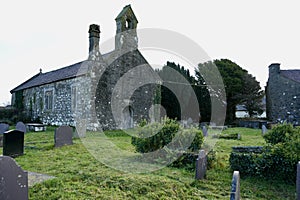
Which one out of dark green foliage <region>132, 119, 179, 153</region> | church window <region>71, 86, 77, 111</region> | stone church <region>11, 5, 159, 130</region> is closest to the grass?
dark green foliage <region>132, 119, 179, 153</region>

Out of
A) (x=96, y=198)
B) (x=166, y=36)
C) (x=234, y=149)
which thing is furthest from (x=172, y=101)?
(x=96, y=198)

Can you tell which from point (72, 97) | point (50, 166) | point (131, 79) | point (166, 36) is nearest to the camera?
point (50, 166)

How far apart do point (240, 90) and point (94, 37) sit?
78.3ft

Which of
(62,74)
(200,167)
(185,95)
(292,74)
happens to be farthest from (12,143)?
(292,74)

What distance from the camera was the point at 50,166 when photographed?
21.7 ft

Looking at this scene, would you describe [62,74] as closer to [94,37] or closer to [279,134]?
[94,37]

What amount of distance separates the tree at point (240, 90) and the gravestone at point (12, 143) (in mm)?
28379

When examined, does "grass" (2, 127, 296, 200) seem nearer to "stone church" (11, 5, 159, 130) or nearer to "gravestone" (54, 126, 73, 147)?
"gravestone" (54, 126, 73, 147)

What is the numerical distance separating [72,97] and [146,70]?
6670 mm

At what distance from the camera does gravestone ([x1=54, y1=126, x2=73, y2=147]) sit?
991cm

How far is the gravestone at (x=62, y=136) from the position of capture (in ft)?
32.5

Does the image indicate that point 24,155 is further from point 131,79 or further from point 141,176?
point 131,79

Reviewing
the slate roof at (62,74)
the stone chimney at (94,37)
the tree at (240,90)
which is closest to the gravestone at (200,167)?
the stone chimney at (94,37)

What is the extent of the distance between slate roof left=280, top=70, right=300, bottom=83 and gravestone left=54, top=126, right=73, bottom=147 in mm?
23670
